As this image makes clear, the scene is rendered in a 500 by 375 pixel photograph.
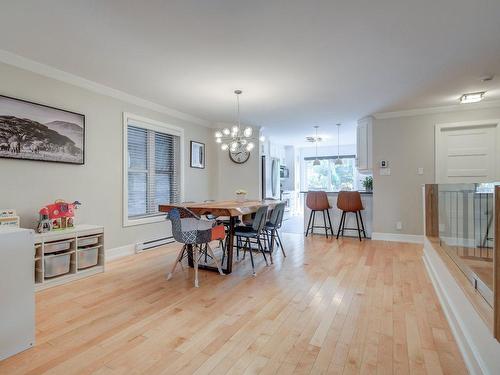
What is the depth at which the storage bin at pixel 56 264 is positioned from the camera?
9.04 feet

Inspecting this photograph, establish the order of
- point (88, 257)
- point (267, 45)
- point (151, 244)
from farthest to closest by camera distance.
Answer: point (151, 244) < point (88, 257) < point (267, 45)

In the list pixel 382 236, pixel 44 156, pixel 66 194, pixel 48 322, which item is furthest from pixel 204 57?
pixel 382 236

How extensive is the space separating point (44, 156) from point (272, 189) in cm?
546

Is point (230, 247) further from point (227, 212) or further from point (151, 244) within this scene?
point (151, 244)

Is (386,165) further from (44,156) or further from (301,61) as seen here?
(44,156)

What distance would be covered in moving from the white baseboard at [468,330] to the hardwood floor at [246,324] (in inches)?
2.7

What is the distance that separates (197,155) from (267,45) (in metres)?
3.27

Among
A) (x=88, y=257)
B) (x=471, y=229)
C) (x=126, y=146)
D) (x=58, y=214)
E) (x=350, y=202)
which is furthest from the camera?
(x=350, y=202)

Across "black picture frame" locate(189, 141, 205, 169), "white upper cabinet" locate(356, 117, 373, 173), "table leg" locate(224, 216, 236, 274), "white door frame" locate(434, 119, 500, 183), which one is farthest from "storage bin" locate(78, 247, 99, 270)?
"white door frame" locate(434, 119, 500, 183)

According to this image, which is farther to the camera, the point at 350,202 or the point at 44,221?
the point at 350,202

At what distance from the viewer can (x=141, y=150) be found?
4461mm

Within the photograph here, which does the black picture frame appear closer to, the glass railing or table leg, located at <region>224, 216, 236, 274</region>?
table leg, located at <region>224, 216, 236, 274</region>

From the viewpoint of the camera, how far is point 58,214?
299 centimetres

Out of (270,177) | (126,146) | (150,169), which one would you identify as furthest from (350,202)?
(126,146)
